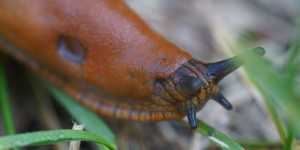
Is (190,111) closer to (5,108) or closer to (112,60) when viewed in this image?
(112,60)

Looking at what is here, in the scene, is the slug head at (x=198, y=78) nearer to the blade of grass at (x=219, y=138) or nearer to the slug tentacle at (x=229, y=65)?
the slug tentacle at (x=229, y=65)

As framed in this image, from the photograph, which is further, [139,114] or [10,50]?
[10,50]

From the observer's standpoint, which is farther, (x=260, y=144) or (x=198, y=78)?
(x=260, y=144)

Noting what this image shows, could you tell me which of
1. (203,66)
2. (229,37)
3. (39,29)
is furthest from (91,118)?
(229,37)

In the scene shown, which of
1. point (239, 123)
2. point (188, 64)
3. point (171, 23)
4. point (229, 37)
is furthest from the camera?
point (171, 23)

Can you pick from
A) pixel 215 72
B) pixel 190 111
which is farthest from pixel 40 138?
pixel 215 72

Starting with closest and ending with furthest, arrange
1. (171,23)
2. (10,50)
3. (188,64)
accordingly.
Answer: (188,64)
(10,50)
(171,23)

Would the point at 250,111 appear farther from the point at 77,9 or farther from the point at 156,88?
the point at 77,9

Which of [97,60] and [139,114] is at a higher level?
[97,60]
